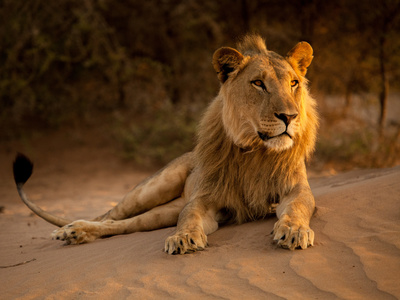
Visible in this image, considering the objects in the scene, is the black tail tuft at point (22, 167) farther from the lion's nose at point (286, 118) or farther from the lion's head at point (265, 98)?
the lion's nose at point (286, 118)

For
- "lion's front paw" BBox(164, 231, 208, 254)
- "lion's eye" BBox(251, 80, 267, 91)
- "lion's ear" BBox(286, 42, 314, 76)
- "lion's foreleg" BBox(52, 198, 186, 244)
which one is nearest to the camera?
"lion's front paw" BBox(164, 231, 208, 254)

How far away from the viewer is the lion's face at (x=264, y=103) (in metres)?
3.34

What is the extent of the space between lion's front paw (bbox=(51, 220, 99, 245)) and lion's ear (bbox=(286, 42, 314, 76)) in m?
2.07

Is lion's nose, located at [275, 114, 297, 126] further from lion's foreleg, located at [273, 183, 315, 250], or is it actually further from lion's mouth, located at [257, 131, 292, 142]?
lion's foreleg, located at [273, 183, 315, 250]

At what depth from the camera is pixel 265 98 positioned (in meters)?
3.47

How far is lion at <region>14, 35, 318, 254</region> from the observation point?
11.0 ft

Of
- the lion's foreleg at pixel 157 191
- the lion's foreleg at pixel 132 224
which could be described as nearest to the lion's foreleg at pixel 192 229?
the lion's foreleg at pixel 132 224

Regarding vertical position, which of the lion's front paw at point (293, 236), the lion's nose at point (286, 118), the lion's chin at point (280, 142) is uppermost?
the lion's nose at point (286, 118)

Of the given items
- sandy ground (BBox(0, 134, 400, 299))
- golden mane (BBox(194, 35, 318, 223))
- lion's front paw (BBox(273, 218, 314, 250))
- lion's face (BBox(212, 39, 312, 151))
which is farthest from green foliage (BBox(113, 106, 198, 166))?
lion's front paw (BBox(273, 218, 314, 250))

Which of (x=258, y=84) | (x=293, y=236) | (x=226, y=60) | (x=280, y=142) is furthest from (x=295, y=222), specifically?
(x=226, y=60)

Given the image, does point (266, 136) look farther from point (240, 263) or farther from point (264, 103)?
point (240, 263)

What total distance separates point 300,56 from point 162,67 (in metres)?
7.06

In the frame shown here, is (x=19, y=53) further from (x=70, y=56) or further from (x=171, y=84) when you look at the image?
(x=171, y=84)

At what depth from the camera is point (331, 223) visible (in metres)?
3.33
